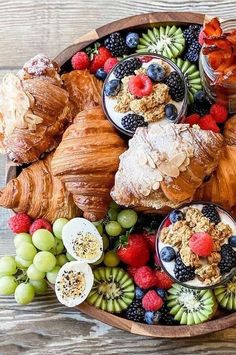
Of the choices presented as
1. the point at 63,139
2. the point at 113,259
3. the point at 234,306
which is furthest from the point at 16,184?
the point at 234,306

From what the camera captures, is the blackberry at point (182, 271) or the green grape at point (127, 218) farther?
the green grape at point (127, 218)

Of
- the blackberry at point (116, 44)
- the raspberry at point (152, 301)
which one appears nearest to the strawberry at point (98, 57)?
the blackberry at point (116, 44)

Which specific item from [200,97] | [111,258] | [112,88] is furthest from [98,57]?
[111,258]

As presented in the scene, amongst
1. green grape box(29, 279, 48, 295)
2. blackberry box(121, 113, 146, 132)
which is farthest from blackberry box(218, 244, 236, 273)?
green grape box(29, 279, 48, 295)

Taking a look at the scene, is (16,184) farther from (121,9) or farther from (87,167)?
(121,9)

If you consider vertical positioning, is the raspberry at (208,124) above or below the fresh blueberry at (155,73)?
below

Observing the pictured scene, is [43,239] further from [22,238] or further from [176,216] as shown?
[176,216]

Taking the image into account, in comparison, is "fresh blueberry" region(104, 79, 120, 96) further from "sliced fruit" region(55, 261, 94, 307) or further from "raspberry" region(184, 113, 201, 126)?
"sliced fruit" region(55, 261, 94, 307)

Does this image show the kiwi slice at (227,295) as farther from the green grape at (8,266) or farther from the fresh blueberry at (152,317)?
the green grape at (8,266)
